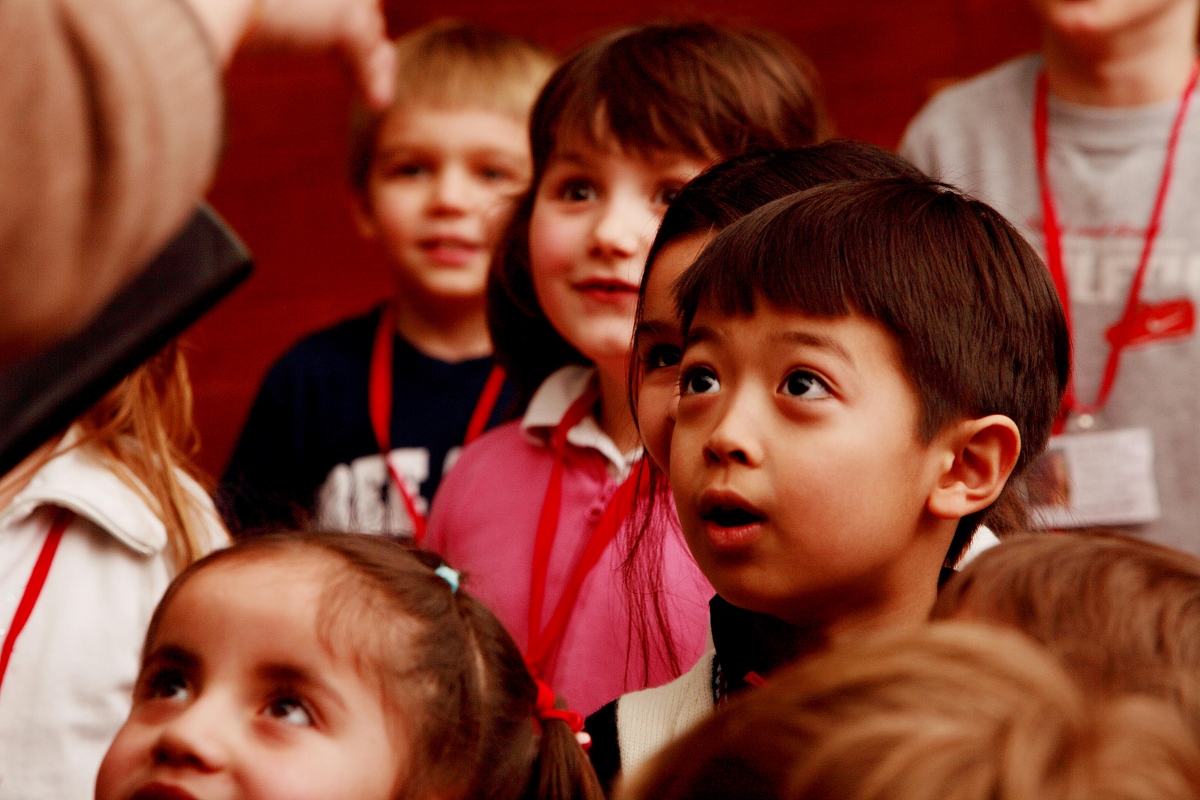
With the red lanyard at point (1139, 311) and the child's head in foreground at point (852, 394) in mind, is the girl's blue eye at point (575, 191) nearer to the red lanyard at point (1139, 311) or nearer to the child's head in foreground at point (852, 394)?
the child's head in foreground at point (852, 394)

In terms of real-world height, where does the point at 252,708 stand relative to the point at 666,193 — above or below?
below

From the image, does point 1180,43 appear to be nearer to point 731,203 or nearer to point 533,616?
point 731,203

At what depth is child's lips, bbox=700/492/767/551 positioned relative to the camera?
114cm

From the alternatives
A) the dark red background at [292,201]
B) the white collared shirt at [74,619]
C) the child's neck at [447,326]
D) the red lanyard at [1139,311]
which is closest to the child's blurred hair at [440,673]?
the white collared shirt at [74,619]

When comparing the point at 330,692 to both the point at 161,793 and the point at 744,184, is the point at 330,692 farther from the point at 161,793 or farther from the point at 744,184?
the point at 744,184

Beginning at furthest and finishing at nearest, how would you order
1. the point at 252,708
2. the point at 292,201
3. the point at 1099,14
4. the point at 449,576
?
1. the point at 292,201
2. the point at 1099,14
3. the point at 449,576
4. the point at 252,708

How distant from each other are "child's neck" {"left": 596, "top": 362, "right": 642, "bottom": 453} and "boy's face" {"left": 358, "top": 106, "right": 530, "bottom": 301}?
722 millimetres

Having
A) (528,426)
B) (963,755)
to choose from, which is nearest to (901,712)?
(963,755)

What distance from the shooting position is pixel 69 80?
748mm

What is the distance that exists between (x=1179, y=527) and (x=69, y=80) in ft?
6.77

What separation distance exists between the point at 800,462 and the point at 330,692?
464mm

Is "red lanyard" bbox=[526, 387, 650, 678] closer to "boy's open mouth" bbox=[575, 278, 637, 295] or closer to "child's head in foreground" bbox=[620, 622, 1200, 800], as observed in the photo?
"boy's open mouth" bbox=[575, 278, 637, 295]

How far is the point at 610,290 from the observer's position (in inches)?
72.6

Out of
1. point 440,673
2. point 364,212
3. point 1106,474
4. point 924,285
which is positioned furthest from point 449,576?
point 364,212
